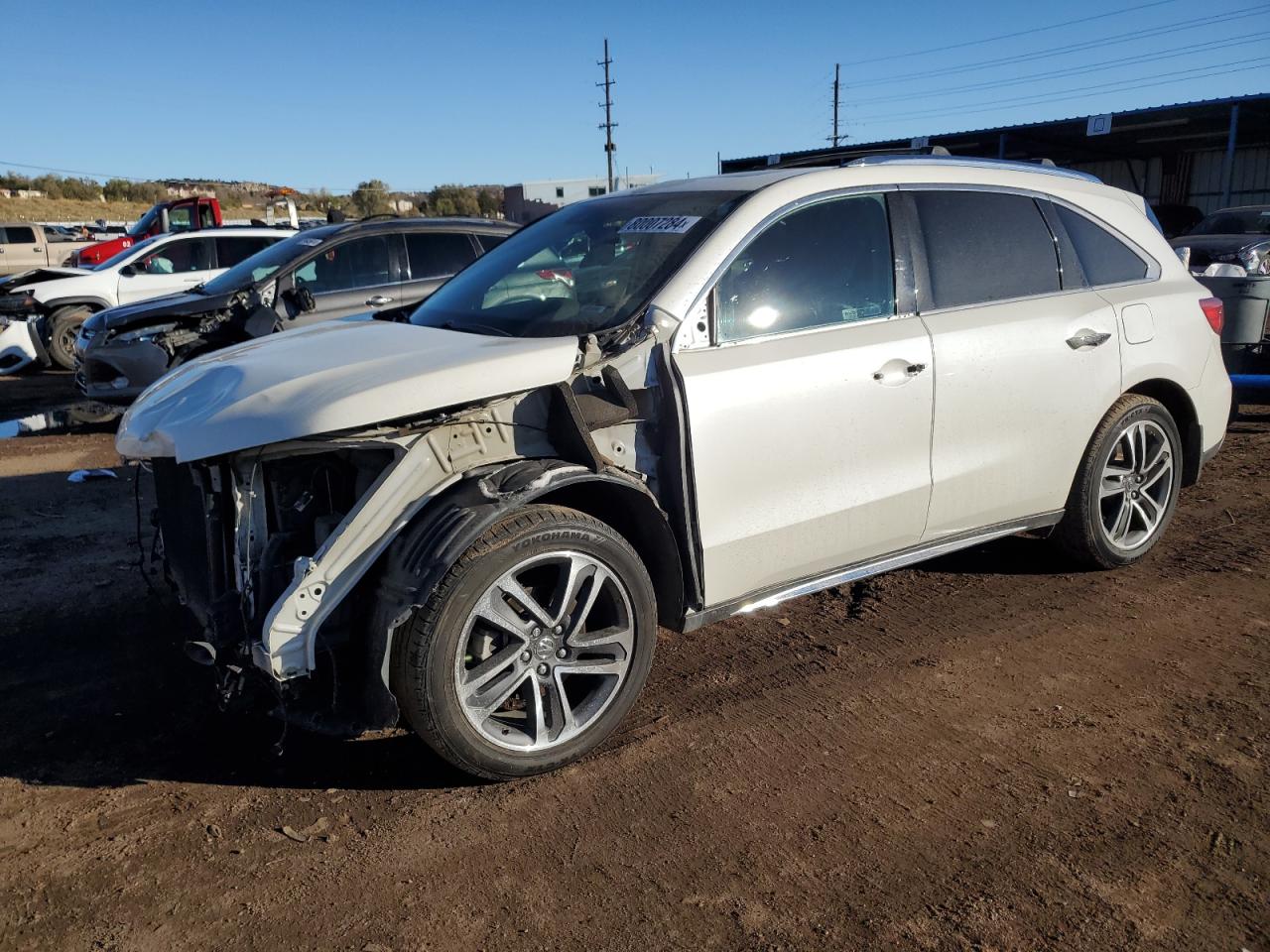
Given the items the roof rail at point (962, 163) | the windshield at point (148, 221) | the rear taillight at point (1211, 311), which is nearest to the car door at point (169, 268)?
the windshield at point (148, 221)

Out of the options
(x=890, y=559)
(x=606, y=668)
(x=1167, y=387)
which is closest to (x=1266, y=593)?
(x=1167, y=387)

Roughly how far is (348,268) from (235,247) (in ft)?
18.3

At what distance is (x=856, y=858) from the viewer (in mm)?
2861

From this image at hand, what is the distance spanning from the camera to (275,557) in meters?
Result: 3.18

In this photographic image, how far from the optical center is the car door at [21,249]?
1057 inches

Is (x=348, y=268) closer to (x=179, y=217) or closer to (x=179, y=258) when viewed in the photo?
(x=179, y=258)

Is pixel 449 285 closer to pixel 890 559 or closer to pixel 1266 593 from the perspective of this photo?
pixel 890 559

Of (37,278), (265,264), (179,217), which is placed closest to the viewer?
(265,264)

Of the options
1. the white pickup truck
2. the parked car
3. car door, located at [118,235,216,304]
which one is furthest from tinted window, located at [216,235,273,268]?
the white pickup truck

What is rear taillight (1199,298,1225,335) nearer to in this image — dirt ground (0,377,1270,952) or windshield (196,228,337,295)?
dirt ground (0,377,1270,952)

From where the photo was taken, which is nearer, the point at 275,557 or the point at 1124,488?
the point at 275,557

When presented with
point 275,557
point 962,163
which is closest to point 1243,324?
point 962,163

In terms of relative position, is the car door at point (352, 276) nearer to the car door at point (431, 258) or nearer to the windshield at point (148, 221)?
the car door at point (431, 258)

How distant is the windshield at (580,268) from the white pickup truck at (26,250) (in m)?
26.6
